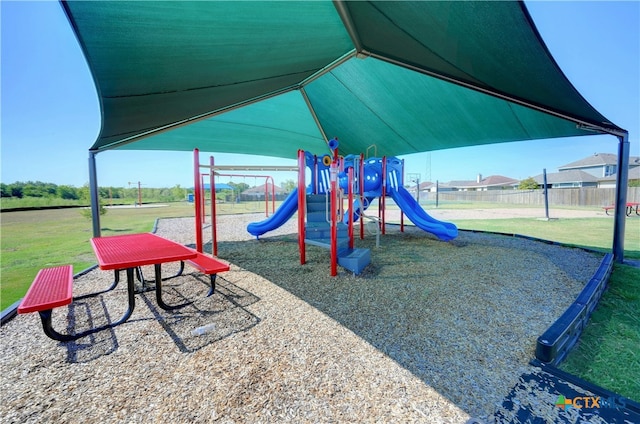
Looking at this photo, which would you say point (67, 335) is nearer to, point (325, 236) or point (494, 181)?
point (325, 236)

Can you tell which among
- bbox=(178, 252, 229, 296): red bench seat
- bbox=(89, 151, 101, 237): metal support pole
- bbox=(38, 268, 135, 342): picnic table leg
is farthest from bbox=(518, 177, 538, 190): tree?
bbox=(38, 268, 135, 342): picnic table leg

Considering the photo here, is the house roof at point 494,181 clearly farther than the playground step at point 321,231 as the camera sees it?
Yes

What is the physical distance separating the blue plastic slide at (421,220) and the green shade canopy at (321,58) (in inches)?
77.3

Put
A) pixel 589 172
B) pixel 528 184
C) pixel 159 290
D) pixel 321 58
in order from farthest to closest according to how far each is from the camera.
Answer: pixel 528 184, pixel 589 172, pixel 321 58, pixel 159 290

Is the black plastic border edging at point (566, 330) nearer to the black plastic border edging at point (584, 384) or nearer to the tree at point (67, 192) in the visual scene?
the black plastic border edging at point (584, 384)

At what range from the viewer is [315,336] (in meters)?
2.20

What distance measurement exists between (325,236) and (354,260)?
1365mm

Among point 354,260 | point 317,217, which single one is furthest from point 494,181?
point 354,260

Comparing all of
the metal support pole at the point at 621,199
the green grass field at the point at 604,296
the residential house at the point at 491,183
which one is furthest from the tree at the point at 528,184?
the metal support pole at the point at 621,199

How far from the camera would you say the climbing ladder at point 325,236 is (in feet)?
12.9

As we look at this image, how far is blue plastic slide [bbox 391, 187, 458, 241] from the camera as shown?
18.3 ft

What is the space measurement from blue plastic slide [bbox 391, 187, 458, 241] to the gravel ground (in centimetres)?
190

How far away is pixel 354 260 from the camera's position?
3861 mm

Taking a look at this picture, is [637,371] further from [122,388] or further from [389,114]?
[389,114]
